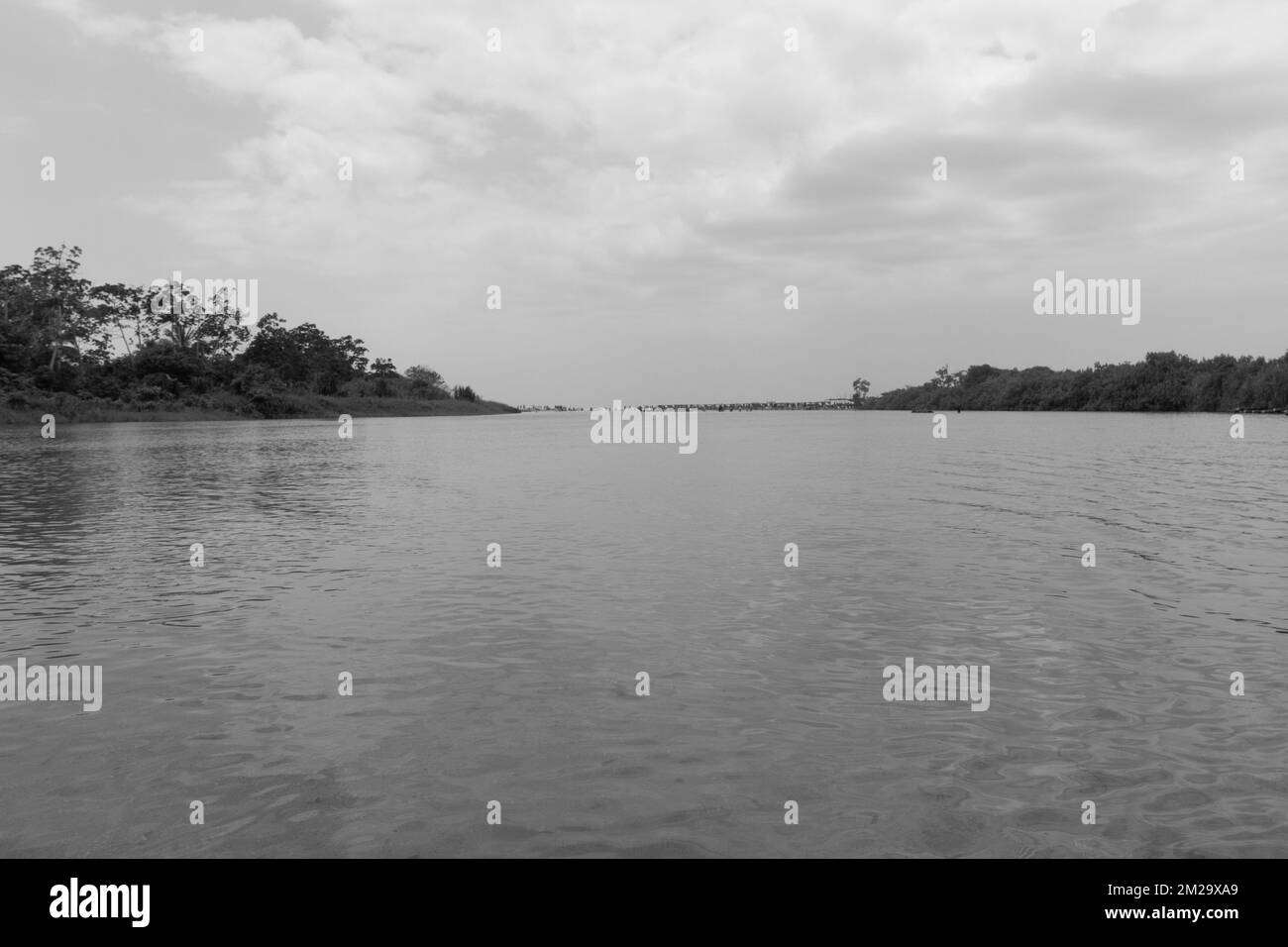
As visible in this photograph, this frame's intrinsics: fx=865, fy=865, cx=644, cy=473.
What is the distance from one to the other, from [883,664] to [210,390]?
15541 centimetres

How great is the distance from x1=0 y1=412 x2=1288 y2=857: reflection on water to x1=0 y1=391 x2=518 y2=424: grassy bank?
94290 mm

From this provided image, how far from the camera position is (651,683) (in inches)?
422

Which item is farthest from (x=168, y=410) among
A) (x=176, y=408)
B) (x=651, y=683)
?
(x=651, y=683)

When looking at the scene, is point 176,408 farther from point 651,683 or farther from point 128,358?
point 651,683

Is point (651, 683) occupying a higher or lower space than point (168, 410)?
lower

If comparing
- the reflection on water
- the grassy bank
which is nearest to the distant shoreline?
the grassy bank

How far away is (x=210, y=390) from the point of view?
14575 cm

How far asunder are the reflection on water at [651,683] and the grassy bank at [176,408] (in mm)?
94290

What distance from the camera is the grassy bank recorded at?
334 feet

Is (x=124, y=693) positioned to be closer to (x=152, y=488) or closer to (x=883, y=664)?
(x=883, y=664)

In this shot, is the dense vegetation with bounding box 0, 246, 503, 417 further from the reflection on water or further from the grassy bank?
the reflection on water

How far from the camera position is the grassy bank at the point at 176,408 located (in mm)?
101938

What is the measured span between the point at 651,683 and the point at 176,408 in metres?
144
